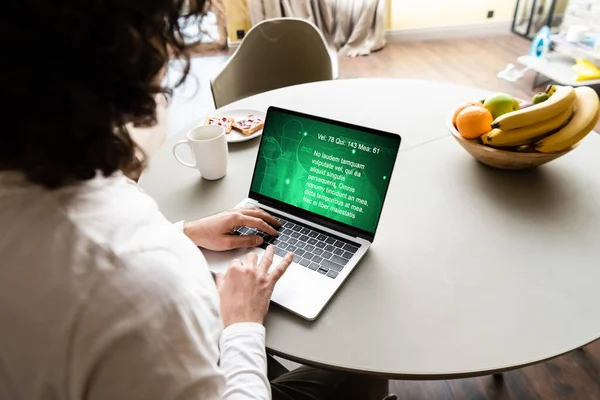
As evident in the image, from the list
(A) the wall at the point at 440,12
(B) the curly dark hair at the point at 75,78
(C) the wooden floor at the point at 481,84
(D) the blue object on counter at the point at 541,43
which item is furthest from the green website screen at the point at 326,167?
(A) the wall at the point at 440,12

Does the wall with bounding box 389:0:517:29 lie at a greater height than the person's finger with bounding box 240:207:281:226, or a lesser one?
lesser

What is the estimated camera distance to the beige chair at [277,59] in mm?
1849

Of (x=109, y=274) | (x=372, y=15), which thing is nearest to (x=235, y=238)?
(x=109, y=274)

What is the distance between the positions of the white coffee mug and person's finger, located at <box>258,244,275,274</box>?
336mm

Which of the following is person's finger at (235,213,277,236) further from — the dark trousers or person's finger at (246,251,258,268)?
the dark trousers

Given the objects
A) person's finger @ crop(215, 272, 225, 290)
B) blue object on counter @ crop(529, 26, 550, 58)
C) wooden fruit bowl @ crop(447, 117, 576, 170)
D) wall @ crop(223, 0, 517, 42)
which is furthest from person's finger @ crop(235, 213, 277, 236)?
wall @ crop(223, 0, 517, 42)

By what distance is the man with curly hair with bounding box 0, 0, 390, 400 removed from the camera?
0.45m

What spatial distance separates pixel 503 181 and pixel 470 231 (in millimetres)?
214

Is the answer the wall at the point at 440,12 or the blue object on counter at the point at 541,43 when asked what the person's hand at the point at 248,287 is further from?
the wall at the point at 440,12

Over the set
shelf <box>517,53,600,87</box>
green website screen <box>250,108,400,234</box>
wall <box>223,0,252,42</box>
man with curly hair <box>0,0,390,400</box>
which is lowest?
shelf <box>517,53,600,87</box>

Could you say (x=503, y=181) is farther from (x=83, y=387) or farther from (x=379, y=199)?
(x=83, y=387)

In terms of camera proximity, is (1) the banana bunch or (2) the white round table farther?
(1) the banana bunch

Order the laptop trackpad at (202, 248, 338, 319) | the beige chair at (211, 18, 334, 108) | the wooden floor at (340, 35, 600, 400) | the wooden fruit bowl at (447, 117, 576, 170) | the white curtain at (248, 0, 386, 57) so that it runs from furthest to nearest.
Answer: the white curtain at (248, 0, 386, 57) → the beige chair at (211, 18, 334, 108) → the wooden floor at (340, 35, 600, 400) → the wooden fruit bowl at (447, 117, 576, 170) → the laptop trackpad at (202, 248, 338, 319)

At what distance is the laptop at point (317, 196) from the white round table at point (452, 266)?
41 millimetres
